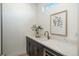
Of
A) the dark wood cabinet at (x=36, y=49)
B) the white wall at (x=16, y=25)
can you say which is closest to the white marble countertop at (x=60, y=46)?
the dark wood cabinet at (x=36, y=49)

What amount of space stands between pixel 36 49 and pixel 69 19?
639mm

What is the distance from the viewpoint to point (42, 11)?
1.48 meters

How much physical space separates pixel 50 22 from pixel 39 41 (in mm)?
317

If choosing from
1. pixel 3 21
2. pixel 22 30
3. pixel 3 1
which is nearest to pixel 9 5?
pixel 3 1

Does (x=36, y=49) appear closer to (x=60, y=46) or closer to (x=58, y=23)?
(x=60, y=46)

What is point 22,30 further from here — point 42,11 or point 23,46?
point 42,11

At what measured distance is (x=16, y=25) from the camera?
1.41 metres

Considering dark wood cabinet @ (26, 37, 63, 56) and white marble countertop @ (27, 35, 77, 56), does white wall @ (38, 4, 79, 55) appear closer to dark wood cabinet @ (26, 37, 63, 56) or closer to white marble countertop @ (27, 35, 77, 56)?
white marble countertop @ (27, 35, 77, 56)

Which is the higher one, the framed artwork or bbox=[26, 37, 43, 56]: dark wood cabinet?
the framed artwork

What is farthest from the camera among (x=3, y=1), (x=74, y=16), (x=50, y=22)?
(x=50, y=22)

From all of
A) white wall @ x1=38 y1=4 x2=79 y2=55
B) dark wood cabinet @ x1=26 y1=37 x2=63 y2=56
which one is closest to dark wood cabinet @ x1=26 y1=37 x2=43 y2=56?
dark wood cabinet @ x1=26 y1=37 x2=63 y2=56

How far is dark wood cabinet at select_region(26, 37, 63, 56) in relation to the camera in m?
1.40

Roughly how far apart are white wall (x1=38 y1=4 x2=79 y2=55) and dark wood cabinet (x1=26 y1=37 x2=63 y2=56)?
23cm

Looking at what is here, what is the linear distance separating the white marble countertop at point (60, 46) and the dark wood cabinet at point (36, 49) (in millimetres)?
52
